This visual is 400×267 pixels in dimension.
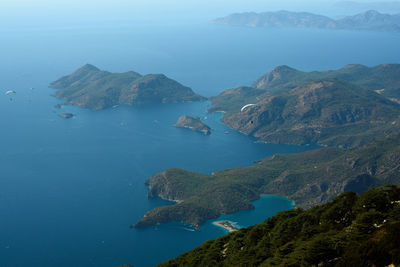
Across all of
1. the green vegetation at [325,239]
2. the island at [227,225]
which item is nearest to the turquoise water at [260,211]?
the island at [227,225]

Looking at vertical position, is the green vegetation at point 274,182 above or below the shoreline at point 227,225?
above

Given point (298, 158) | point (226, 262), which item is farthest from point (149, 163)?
point (226, 262)

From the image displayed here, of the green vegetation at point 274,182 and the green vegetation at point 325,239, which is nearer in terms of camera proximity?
the green vegetation at point 325,239

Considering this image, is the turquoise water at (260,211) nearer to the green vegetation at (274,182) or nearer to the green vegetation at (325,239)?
the green vegetation at (274,182)

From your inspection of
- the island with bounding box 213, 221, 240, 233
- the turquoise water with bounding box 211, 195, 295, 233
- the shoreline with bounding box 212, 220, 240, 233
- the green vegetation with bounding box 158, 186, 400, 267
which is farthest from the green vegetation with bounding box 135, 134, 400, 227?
the green vegetation with bounding box 158, 186, 400, 267

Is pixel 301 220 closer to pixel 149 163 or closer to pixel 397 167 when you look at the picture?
pixel 397 167
